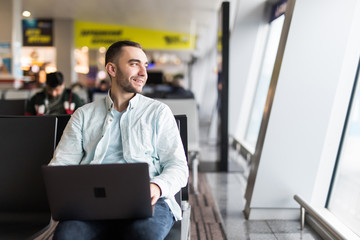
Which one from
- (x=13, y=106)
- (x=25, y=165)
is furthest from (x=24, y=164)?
(x=13, y=106)

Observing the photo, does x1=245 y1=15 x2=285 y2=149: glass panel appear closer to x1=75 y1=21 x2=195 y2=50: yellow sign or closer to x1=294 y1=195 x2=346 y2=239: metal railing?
x1=294 y1=195 x2=346 y2=239: metal railing

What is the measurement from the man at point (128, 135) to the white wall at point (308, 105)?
72.3 inches

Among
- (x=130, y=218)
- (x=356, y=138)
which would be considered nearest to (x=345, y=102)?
→ (x=356, y=138)

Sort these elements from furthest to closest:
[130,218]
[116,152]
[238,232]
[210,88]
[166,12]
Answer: [210,88]
[166,12]
[238,232]
[116,152]
[130,218]

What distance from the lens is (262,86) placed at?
796 centimetres

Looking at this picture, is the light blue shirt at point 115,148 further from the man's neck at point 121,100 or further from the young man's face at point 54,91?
the young man's face at point 54,91

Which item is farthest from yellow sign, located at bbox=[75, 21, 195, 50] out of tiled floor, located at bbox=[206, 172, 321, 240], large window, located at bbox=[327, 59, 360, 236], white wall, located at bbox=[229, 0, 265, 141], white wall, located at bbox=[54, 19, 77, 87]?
large window, located at bbox=[327, 59, 360, 236]

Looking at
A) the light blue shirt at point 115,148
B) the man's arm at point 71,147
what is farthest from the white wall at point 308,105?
the man's arm at point 71,147

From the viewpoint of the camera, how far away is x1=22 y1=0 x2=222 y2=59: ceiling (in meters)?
10.6

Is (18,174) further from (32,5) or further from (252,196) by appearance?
(32,5)

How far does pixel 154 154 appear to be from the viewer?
2.04 metres

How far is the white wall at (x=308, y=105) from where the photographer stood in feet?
11.3

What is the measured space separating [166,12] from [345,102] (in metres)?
8.81

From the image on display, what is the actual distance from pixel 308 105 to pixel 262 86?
441cm
